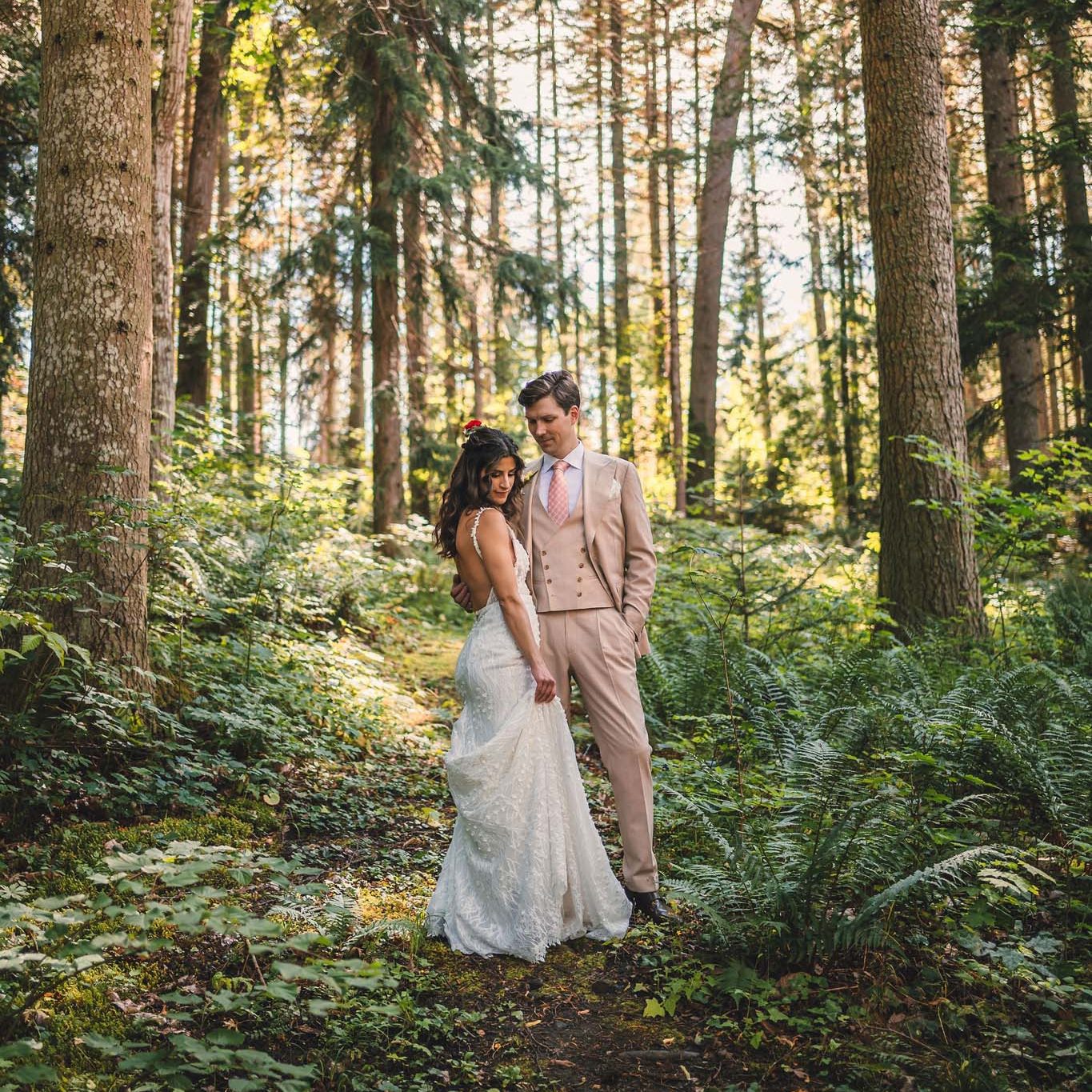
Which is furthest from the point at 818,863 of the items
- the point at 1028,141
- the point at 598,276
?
the point at 598,276

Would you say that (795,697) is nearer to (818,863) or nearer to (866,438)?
(818,863)

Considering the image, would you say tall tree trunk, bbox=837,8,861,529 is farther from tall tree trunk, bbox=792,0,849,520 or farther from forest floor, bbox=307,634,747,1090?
forest floor, bbox=307,634,747,1090

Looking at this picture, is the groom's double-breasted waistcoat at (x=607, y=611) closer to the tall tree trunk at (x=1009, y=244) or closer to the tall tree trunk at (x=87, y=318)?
the tall tree trunk at (x=87, y=318)

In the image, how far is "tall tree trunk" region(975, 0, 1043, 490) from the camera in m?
12.3

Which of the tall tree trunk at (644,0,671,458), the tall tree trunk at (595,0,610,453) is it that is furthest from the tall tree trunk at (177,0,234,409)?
the tall tree trunk at (595,0,610,453)

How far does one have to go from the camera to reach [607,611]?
14.7 ft

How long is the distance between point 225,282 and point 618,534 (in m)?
12.6

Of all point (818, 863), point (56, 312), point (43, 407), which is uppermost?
point (56, 312)

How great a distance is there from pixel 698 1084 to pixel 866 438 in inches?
918

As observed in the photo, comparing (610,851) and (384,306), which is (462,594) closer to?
(610,851)

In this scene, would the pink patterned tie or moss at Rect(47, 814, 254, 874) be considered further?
the pink patterned tie

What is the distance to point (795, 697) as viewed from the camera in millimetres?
6285

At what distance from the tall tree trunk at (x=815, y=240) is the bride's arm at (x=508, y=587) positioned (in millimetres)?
12114

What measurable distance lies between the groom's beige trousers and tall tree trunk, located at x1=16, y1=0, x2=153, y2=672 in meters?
2.64
